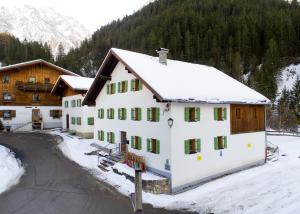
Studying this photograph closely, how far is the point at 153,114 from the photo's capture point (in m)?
19.4

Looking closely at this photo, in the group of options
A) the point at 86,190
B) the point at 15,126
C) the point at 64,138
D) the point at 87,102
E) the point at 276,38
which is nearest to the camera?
the point at 86,190

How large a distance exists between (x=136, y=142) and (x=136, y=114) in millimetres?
2286

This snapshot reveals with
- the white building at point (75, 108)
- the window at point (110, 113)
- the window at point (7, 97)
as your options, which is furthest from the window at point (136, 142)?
the window at point (7, 97)

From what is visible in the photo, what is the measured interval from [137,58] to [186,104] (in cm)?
691

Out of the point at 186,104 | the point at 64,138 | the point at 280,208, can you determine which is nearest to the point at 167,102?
the point at 186,104

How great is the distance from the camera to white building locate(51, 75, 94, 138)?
114ft

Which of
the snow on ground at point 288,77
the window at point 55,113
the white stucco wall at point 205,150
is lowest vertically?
the white stucco wall at point 205,150

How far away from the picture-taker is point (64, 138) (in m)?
34.6

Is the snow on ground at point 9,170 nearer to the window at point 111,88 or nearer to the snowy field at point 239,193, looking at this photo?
the snowy field at point 239,193

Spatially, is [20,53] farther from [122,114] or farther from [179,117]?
[179,117]

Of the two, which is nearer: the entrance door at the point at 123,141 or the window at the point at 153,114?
the window at the point at 153,114

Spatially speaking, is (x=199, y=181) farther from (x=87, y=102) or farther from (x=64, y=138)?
(x=64, y=138)

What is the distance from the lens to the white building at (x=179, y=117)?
18125mm

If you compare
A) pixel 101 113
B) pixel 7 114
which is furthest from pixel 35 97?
pixel 101 113
